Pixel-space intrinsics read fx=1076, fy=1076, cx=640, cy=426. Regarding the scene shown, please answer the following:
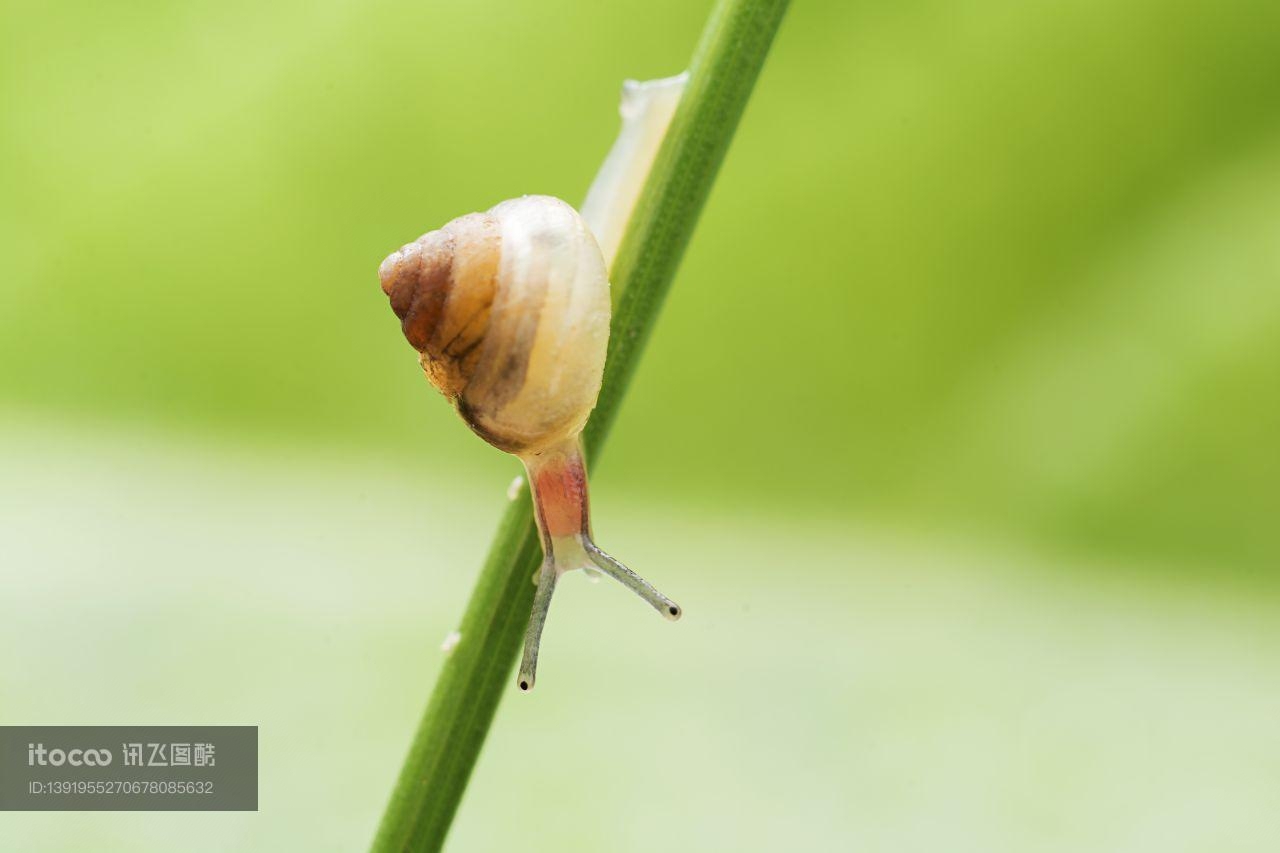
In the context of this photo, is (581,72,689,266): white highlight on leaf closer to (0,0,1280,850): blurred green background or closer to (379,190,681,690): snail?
(379,190,681,690): snail

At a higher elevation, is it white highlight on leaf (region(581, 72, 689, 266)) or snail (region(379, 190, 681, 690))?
white highlight on leaf (region(581, 72, 689, 266))

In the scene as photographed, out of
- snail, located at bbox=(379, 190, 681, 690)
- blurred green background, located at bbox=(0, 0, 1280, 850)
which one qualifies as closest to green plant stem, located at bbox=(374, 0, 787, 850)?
snail, located at bbox=(379, 190, 681, 690)

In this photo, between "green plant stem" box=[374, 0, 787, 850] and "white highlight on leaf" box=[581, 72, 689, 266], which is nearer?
"green plant stem" box=[374, 0, 787, 850]

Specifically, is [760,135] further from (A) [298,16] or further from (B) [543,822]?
(B) [543,822]

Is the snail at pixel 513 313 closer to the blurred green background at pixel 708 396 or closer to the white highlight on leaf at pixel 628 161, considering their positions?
the white highlight on leaf at pixel 628 161

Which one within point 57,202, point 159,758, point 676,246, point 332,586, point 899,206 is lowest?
point 332,586

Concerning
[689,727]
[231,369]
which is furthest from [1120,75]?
[231,369]

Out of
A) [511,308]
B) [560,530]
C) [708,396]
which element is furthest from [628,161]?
[708,396]
